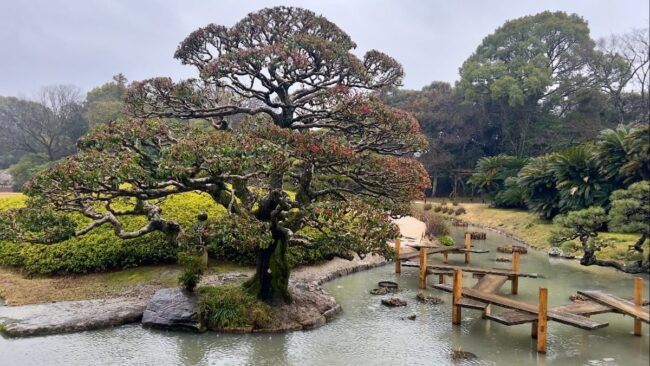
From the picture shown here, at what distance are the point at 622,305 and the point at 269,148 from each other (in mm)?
5615

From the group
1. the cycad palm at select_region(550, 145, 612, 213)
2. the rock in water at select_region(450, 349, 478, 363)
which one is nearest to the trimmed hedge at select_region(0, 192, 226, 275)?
the rock in water at select_region(450, 349, 478, 363)

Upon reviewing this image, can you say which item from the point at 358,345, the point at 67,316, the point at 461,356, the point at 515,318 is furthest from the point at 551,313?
the point at 67,316

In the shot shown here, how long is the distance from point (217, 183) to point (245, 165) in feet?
4.51

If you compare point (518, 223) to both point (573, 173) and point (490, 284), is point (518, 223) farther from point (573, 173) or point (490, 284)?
point (490, 284)

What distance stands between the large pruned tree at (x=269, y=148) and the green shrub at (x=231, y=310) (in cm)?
44

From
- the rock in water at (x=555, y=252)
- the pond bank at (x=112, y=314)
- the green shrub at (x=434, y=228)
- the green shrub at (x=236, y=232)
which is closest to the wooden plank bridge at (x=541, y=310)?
the pond bank at (x=112, y=314)

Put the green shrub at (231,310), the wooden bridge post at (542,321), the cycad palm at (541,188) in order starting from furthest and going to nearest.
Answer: the cycad palm at (541,188) < the green shrub at (231,310) < the wooden bridge post at (542,321)

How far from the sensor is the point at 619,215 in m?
4.88

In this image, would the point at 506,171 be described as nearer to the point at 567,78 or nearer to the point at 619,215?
the point at 567,78

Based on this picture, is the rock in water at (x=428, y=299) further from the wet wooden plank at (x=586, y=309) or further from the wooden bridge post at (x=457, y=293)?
the wet wooden plank at (x=586, y=309)

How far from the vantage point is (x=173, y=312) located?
363 inches

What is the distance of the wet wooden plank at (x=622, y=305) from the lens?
12.0 feet

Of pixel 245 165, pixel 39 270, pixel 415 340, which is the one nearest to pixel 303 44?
pixel 245 165

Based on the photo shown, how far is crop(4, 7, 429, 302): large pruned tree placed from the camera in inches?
325
